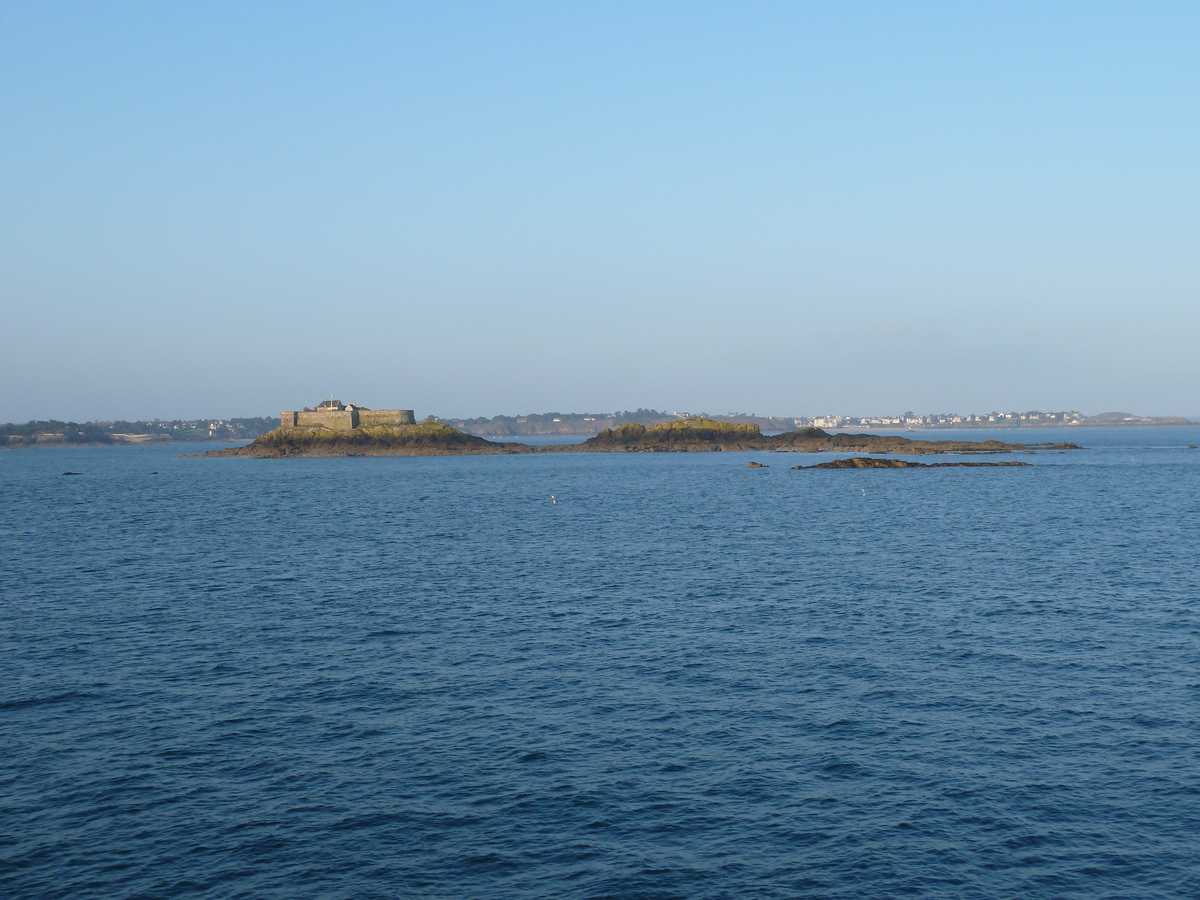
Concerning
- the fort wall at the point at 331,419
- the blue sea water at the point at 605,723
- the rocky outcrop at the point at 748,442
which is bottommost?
the blue sea water at the point at 605,723

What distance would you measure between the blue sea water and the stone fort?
13256 centimetres

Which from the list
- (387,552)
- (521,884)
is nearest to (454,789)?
(521,884)

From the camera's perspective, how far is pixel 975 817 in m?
16.2

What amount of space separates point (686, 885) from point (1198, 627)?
23023mm

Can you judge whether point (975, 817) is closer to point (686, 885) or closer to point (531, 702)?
point (686, 885)

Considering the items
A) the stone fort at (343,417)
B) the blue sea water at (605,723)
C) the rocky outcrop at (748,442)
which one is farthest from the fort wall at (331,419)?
the blue sea water at (605,723)

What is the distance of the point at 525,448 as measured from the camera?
189875 mm

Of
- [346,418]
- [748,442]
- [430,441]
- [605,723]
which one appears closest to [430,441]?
[430,441]

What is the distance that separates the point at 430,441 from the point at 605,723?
16224cm

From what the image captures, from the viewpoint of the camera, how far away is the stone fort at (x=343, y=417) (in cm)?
18034

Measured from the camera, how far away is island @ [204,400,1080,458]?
6885 inches

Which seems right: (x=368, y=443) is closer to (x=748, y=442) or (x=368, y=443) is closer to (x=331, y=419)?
(x=331, y=419)

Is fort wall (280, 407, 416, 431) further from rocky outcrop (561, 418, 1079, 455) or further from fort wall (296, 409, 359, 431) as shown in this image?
rocky outcrop (561, 418, 1079, 455)

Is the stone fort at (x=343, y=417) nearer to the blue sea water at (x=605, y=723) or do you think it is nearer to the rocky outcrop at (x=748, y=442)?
the rocky outcrop at (x=748, y=442)
